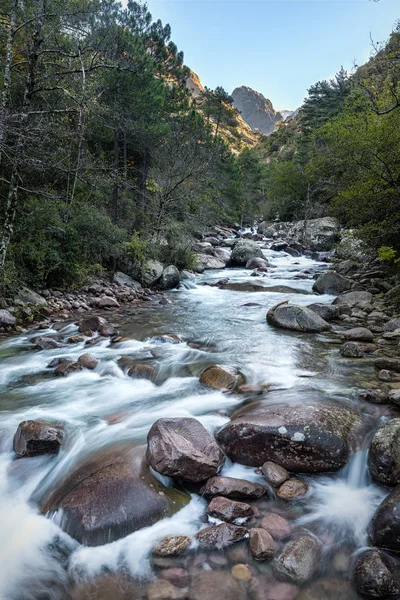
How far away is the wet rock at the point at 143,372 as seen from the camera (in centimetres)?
608

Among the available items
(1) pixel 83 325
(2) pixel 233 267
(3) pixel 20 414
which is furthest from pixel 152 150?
(3) pixel 20 414

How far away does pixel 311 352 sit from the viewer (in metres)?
6.96

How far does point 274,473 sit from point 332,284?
1121 cm

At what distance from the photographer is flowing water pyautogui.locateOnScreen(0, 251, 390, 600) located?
269 centimetres

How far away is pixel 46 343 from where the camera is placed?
7484mm

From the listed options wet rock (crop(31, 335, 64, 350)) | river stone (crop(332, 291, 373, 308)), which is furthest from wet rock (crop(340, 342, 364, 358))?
wet rock (crop(31, 335, 64, 350))

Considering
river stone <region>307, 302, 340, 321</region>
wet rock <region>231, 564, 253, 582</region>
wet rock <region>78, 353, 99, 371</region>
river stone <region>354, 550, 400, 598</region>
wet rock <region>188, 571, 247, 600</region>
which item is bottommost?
wet rock <region>78, 353, 99, 371</region>

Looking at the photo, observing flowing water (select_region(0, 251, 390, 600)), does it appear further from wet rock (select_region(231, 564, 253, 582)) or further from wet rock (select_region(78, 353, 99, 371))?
wet rock (select_region(231, 564, 253, 582))

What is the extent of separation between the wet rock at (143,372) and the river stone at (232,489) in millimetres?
2951

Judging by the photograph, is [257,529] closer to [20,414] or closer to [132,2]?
[20,414]

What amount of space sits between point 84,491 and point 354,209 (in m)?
12.0

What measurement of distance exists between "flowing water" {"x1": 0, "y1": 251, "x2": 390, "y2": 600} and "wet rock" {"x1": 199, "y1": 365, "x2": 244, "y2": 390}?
0.64 ft

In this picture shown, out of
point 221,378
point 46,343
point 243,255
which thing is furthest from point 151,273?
point 221,378

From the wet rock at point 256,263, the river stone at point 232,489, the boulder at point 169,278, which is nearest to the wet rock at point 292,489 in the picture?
the river stone at point 232,489
